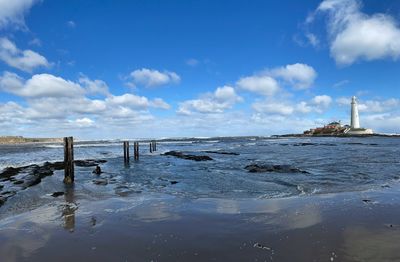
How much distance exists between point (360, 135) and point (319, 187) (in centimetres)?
10299

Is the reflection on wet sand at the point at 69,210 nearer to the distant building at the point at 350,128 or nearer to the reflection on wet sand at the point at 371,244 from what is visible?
the reflection on wet sand at the point at 371,244

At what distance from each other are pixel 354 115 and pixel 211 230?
116245 millimetres

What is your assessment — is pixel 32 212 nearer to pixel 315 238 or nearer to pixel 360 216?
pixel 315 238

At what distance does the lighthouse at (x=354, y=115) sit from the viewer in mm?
107500

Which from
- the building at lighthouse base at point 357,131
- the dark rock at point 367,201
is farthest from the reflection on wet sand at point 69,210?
the building at lighthouse base at point 357,131

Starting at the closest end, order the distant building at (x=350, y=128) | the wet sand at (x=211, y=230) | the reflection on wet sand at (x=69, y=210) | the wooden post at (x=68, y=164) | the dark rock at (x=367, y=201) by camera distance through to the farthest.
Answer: the wet sand at (x=211, y=230) → the reflection on wet sand at (x=69, y=210) → the dark rock at (x=367, y=201) → the wooden post at (x=68, y=164) → the distant building at (x=350, y=128)

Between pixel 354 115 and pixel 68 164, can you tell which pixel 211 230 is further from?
pixel 354 115

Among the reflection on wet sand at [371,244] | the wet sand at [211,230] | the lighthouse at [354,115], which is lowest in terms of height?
the wet sand at [211,230]

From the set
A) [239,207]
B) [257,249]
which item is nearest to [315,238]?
[257,249]

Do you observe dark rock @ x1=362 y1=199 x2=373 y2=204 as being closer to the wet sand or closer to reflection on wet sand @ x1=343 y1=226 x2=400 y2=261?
the wet sand

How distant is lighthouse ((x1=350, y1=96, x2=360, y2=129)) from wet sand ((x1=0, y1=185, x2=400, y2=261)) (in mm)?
104329

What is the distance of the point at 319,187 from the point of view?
15.6 meters

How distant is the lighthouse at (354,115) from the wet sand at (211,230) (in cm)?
10433

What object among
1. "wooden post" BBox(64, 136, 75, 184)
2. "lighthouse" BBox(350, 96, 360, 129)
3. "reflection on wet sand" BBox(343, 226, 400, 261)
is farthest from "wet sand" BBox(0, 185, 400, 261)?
"lighthouse" BBox(350, 96, 360, 129)
